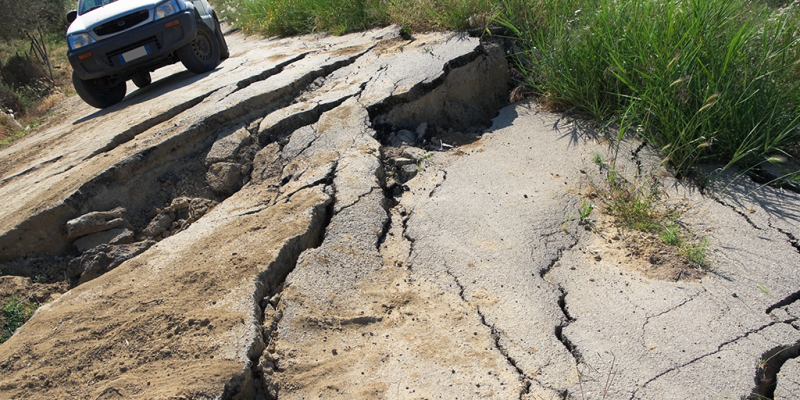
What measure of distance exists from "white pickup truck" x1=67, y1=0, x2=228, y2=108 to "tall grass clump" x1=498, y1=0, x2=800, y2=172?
4.35 metres

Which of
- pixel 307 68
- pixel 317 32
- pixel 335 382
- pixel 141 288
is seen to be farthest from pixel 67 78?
pixel 335 382

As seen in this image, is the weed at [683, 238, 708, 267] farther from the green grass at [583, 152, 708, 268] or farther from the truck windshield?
the truck windshield

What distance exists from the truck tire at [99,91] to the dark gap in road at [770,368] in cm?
688

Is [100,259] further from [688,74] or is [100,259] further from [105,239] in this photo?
[688,74]

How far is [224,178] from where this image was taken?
3705 millimetres

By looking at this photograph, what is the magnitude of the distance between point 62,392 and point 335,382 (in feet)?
4.03

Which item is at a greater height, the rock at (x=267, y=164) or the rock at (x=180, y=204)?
the rock at (x=267, y=164)

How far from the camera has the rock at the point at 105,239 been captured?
321cm

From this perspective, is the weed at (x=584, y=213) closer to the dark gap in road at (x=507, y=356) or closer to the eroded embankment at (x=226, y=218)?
the dark gap in road at (x=507, y=356)

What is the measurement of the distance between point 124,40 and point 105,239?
10.8ft

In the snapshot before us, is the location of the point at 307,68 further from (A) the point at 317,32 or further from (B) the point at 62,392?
(B) the point at 62,392

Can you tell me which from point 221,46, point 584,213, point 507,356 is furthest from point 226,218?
point 221,46

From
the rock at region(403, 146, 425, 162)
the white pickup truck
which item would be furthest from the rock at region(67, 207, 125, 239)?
the white pickup truck

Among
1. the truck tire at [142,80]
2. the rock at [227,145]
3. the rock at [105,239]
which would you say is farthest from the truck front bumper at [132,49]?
the rock at [105,239]
